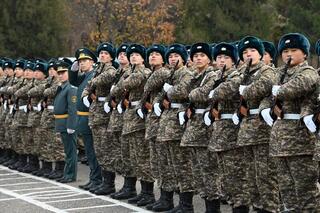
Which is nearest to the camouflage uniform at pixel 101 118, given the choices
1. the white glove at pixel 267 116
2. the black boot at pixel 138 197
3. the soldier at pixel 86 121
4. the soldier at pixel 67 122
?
the soldier at pixel 86 121

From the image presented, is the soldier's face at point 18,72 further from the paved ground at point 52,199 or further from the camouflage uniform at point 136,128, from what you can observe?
the camouflage uniform at point 136,128

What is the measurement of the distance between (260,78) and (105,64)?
135 inches

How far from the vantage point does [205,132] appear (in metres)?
8.41

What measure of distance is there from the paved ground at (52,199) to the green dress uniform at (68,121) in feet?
0.94

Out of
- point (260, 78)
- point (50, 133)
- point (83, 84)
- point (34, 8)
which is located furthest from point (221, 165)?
point (34, 8)

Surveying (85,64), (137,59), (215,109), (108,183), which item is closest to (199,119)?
(215,109)

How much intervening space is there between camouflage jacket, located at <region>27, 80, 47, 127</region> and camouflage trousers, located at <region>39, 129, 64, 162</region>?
17.6 inches

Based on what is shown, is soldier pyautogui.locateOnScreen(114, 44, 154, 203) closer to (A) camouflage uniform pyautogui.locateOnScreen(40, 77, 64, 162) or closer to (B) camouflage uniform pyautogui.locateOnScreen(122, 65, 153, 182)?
(B) camouflage uniform pyautogui.locateOnScreen(122, 65, 153, 182)

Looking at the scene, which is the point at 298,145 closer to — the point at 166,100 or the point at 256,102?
the point at 256,102

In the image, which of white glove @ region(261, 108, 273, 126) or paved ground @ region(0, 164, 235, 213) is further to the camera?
paved ground @ region(0, 164, 235, 213)

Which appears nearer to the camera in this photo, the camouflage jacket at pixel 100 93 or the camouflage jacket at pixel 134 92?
A: the camouflage jacket at pixel 134 92

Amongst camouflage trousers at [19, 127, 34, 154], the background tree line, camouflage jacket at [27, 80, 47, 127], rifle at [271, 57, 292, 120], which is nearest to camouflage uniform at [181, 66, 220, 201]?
rifle at [271, 57, 292, 120]

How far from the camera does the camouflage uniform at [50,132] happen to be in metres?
12.3

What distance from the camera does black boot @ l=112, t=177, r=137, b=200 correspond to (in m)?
9.95
